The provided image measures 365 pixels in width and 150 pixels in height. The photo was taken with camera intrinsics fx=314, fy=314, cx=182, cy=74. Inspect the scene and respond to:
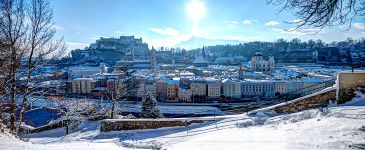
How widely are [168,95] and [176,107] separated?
47.6 ft

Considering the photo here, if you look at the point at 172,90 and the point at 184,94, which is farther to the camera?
the point at 172,90

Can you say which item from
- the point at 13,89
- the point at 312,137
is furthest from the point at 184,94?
the point at 312,137

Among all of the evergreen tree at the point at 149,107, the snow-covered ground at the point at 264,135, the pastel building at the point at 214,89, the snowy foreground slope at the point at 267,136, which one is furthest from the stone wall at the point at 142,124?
the pastel building at the point at 214,89

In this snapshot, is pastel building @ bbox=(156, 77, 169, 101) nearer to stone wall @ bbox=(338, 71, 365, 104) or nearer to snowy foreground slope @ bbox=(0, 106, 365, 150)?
snowy foreground slope @ bbox=(0, 106, 365, 150)

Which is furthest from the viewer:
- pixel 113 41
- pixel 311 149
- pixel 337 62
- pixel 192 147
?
pixel 113 41

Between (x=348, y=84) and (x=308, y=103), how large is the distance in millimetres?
1289

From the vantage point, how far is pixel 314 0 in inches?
208

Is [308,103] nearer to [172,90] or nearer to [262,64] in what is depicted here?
[172,90]

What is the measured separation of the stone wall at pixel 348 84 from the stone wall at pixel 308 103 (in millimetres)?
292

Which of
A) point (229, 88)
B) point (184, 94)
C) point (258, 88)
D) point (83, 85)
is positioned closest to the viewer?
point (184, 94)

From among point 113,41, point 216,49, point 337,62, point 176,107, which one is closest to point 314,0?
point 176,107

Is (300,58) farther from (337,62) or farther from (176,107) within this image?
(176,107)

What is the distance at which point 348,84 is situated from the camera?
9.49m

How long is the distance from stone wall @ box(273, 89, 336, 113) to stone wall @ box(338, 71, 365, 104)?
292mm
